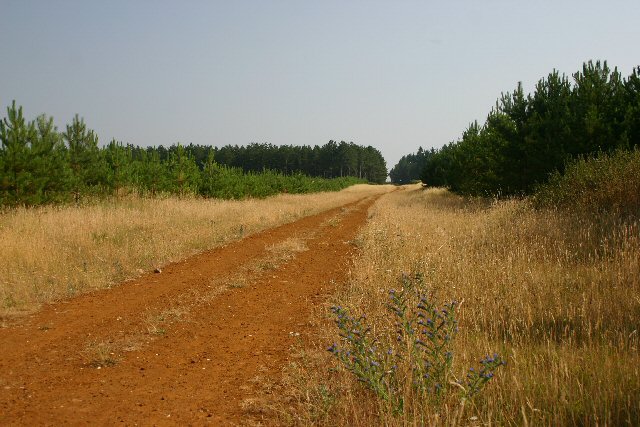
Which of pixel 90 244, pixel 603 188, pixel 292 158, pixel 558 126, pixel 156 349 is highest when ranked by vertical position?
pixel 292 158

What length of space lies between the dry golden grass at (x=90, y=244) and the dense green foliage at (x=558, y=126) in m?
10.9

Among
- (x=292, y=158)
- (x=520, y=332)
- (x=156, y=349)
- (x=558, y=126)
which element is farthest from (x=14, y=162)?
(x=292, y=158)

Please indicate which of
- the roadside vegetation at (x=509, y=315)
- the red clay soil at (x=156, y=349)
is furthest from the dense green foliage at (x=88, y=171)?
the roadside vegetation at (x=509, y=315)

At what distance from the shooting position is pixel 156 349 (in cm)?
477

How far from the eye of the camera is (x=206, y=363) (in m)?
4.42

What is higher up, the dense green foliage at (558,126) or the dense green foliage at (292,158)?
the dense green foliage at (292,158)

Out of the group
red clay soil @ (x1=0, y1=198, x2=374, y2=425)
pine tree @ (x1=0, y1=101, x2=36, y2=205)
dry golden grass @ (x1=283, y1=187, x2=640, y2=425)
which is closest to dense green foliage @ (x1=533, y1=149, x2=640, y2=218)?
dry golden grass @ (x1=283, y1=187, x2=640, y2=425)

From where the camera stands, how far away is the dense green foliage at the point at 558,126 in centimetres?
1423

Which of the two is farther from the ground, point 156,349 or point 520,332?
point 520,332

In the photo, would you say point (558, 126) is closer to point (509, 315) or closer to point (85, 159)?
point (509, 315)

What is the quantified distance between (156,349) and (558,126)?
52.3 ft

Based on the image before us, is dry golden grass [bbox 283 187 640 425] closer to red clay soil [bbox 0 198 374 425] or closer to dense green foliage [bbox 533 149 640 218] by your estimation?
red clay soil [bbox 0 198 374 425]

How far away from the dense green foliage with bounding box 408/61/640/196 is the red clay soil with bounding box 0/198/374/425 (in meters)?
11.6

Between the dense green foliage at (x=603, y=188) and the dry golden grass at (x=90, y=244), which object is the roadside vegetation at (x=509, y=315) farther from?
the dry golden grass at (x=90, y=244)
